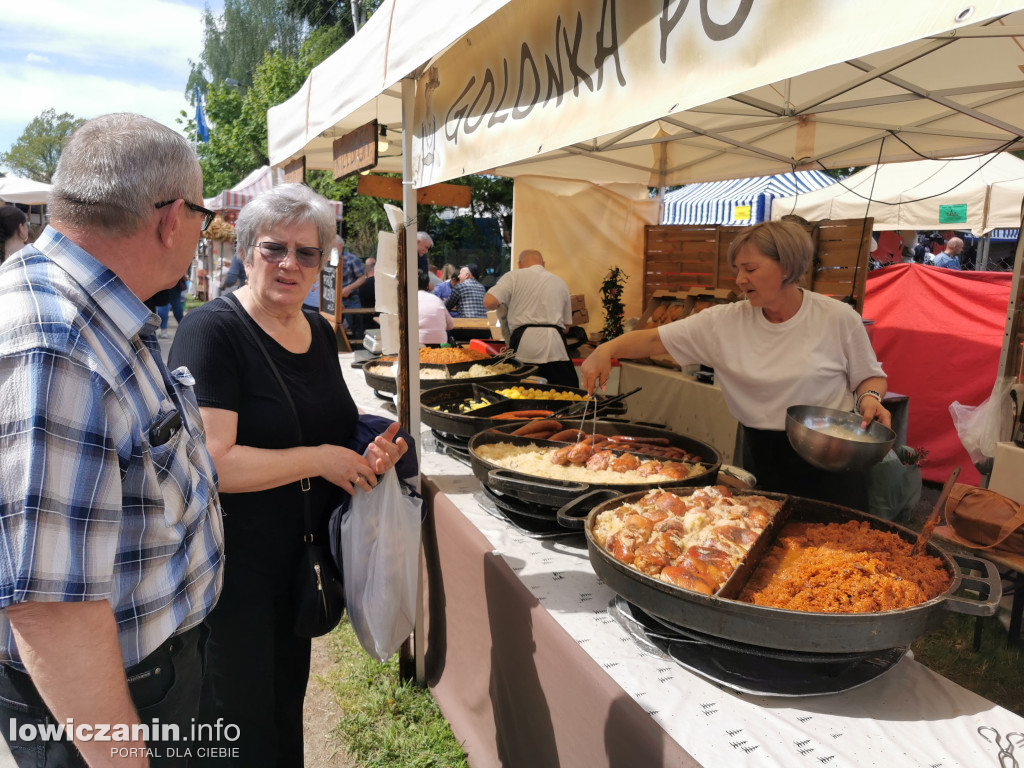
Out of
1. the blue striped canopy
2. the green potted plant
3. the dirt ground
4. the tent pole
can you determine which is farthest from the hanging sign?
the dirt ground

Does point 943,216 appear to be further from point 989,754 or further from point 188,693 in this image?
point 188,693

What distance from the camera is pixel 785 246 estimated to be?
244 cm

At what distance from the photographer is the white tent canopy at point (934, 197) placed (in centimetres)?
869

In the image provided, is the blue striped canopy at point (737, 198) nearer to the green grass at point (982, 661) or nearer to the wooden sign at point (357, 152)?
the green grass at point (982, 661)

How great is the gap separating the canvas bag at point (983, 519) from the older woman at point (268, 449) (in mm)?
2240

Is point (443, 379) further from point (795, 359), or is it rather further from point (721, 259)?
point (721, 259)

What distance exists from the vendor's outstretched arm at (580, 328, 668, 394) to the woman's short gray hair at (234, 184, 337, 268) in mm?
1113

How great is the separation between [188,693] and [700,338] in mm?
2071

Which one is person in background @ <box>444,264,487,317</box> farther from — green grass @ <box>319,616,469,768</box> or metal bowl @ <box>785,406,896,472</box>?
metal bowl @ <box>785,406,896,472</box>

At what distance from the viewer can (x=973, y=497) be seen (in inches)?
109

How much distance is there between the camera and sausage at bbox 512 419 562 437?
2.86 metres

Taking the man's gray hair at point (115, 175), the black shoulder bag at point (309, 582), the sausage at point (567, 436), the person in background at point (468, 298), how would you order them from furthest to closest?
the person in background at point (468, 298) < the sausage at point (567, 436) < the black shoulder bag at point (309, 582) < the man's gray hair at point (115, 175)

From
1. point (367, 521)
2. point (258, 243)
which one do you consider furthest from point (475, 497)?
point (258, 243)

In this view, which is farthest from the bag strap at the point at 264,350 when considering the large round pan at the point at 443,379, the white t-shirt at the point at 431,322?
the white t-shirt at the point at 431,322
